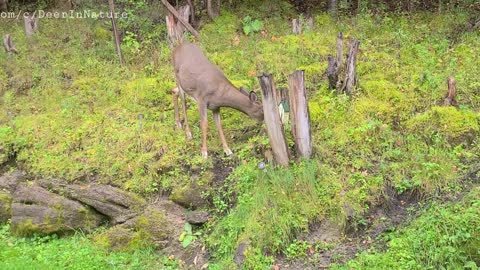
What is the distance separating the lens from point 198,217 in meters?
6.66

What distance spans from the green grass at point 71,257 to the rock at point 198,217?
0.59 meters

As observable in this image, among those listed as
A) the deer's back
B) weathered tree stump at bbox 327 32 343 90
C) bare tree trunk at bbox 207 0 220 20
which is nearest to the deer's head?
the deer's back

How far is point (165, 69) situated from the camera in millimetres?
9961

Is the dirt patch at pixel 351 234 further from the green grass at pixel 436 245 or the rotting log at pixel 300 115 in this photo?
the rotting log at pixel 300 115

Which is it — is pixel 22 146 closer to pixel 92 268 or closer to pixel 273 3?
pixel 92 268

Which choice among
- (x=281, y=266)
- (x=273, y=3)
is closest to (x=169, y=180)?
(x=281, y=266)

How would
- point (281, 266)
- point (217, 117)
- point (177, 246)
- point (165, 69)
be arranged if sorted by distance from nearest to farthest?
point (281, 266)
point (177, 246)
point (217, 117)
point (165, 69)

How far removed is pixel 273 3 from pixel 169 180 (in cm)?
619

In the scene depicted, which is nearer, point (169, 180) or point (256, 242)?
point (256, 242)

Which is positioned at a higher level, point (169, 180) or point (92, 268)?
point (169, 180)

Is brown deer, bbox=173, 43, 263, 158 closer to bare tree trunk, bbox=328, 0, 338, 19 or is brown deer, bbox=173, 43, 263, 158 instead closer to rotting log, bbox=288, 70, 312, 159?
rotting log, bbox=288, 70, 312, 159

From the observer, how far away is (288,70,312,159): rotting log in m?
6.48

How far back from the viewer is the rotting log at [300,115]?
6.48 metres

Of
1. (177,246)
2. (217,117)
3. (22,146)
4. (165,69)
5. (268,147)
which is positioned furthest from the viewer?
(165,69)
